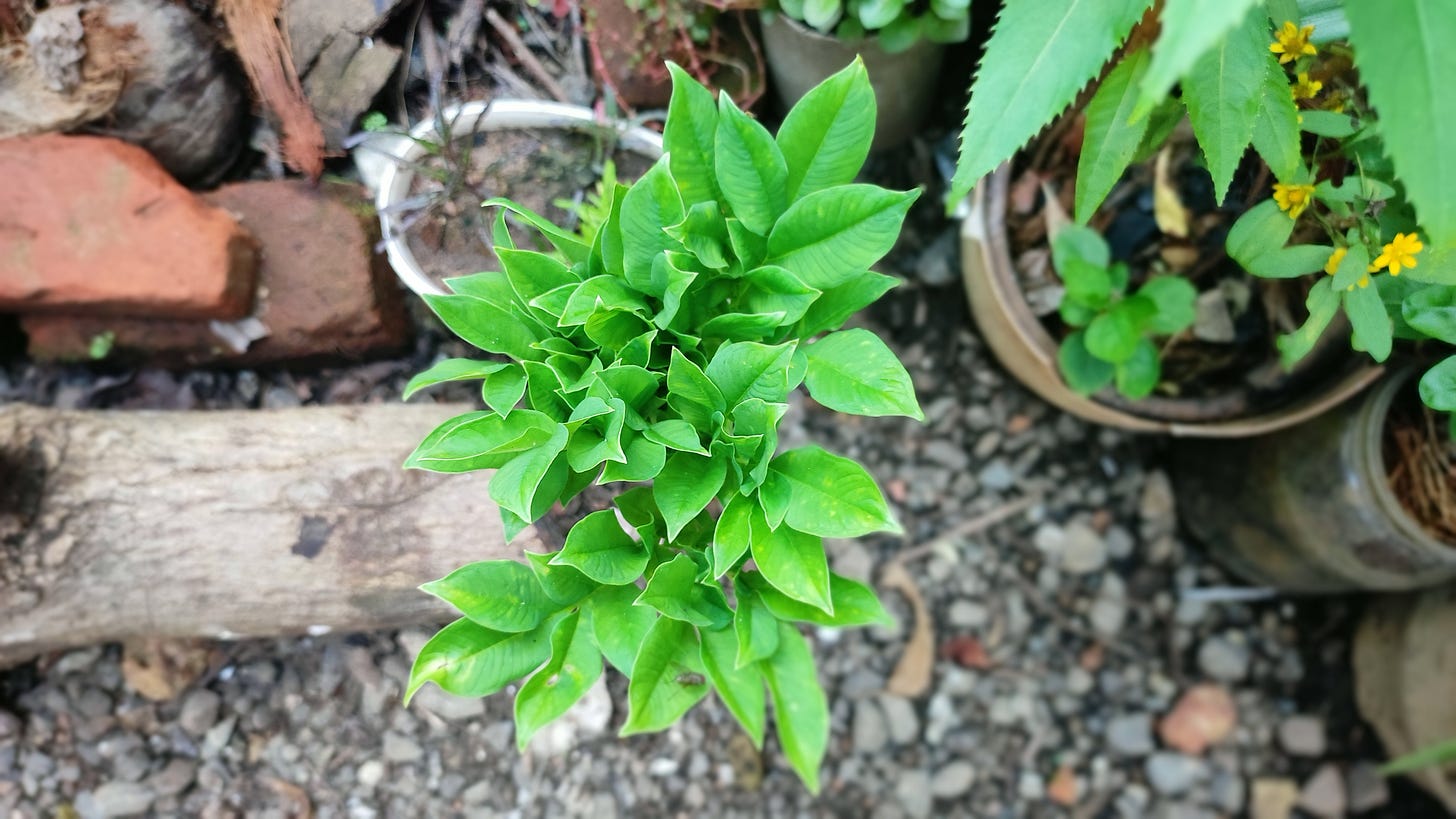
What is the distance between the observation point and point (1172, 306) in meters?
1.28

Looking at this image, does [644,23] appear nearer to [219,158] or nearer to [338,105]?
[338,105]

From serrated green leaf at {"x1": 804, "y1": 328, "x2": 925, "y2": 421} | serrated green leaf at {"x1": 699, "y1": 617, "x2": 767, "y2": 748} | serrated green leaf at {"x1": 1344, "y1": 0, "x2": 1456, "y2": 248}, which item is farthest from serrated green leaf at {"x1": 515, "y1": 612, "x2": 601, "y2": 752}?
serrated green leaf at {"x1": 1344, "y1": 0, "x2": 1456, "y2": 248}

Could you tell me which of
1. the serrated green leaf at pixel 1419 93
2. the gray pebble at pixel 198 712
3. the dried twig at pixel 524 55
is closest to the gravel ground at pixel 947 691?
the gray pebble at pixel 198 712

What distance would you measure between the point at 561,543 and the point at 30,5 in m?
0.98

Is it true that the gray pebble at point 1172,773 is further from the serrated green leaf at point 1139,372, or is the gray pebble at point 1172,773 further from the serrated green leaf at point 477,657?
the serrated green leaf at point 477,657

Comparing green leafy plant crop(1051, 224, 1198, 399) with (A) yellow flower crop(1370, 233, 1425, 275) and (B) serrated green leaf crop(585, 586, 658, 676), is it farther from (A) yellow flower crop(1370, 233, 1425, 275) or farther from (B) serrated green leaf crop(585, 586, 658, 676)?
(B) serrated green leaf crop(585, 586, 658, 676)

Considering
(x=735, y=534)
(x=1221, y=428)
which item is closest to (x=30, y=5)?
(x=735, y=534)

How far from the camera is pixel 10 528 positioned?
45.0 inches

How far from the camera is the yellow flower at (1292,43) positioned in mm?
894

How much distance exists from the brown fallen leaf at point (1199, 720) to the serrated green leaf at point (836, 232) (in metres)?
1.28

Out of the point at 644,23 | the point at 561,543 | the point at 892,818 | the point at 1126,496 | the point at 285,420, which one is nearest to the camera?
the point at 561,543

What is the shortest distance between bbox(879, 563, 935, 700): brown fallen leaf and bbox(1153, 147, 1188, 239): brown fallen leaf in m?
0.75

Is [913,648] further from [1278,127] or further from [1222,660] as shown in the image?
[1278,127]

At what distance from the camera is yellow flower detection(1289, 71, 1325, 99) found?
92cm
